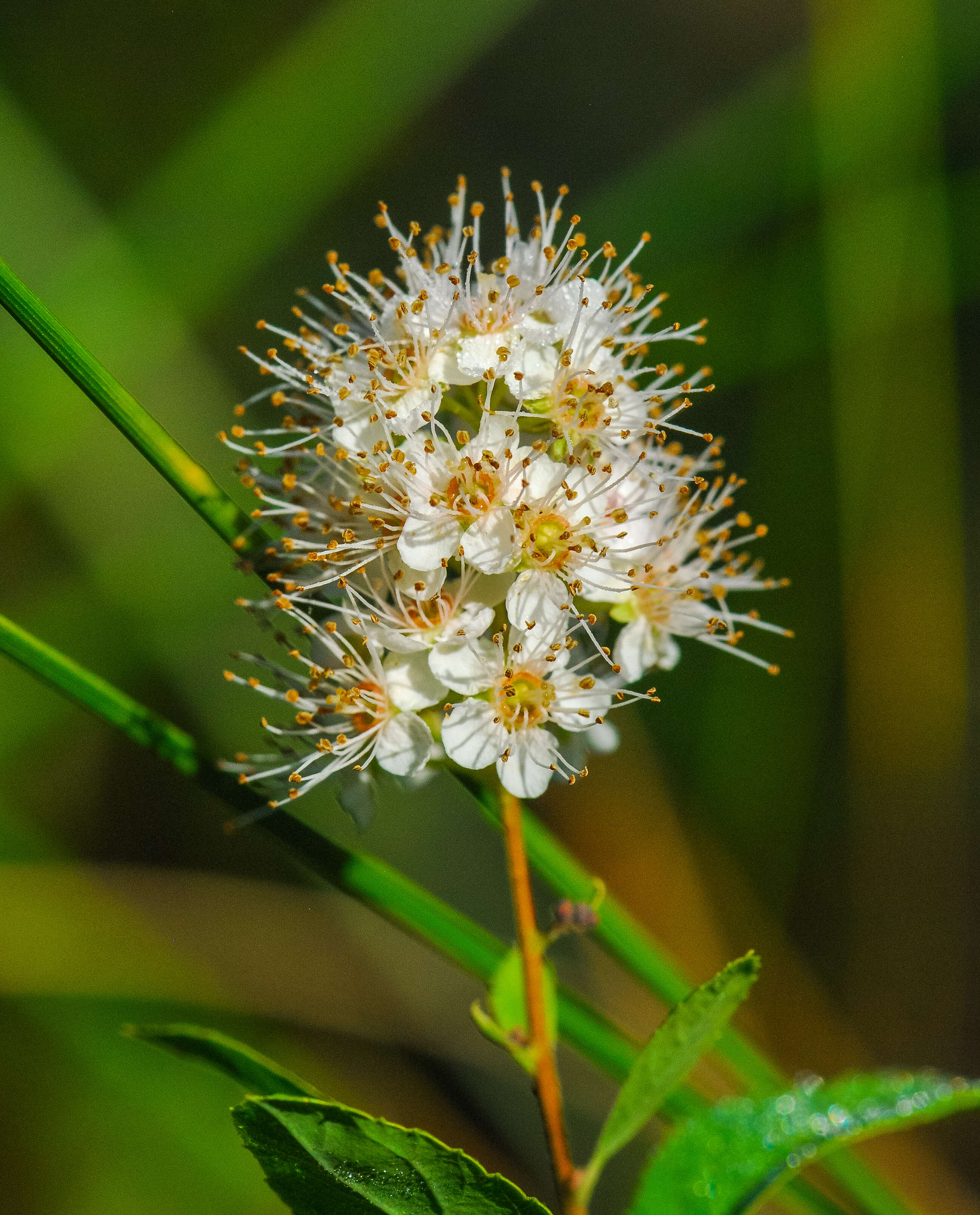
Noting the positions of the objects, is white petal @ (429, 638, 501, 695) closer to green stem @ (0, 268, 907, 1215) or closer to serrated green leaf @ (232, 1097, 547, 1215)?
green stem @ (0, 268, 907, 1215)

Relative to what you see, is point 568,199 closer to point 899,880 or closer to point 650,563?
point 650,563

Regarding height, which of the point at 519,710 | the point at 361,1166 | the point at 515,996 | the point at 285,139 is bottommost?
the point at 361,1166

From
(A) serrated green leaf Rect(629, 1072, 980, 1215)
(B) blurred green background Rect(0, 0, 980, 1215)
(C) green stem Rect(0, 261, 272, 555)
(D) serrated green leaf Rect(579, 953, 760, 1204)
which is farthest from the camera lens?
(B) blurred green background Rect(0, 0, 980, 1215)

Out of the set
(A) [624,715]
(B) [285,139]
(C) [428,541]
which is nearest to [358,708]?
(C) [428,541]

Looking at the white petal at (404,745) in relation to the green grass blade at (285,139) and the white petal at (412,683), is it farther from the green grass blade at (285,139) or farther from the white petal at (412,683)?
the green grass blade at (285,139)

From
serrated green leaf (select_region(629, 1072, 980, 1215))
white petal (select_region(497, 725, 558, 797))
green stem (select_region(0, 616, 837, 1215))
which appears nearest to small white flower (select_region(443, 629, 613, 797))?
white petal (select_region(497, 725, 558, 797))

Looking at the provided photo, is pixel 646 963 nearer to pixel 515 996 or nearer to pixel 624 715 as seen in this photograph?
pixel 515 996
